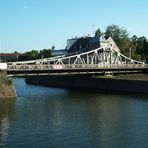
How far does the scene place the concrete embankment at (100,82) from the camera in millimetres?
77188

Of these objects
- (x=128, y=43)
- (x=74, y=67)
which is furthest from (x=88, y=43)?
(x=74, y=67)

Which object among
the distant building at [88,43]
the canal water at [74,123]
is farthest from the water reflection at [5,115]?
the distant building at [88,43]

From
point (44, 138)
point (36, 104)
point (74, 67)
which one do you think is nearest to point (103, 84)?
point (74, 67)

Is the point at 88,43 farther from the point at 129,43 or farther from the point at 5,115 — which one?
the point at 5,115

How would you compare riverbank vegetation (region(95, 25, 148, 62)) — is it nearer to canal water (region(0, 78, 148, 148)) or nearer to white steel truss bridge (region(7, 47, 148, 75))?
white steel truss bridge (region(7, 47, 148, 75))

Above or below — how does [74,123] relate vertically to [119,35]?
below

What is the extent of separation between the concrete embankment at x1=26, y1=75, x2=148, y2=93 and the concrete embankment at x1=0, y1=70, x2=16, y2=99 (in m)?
23.7

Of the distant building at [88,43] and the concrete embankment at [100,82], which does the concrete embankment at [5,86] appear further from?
the distant building at [88,43]

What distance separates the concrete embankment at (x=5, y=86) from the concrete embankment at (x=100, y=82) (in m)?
23.7

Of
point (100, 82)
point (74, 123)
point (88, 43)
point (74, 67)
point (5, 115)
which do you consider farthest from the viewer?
point (88, 43)

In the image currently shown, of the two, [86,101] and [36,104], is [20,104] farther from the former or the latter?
[86,101]

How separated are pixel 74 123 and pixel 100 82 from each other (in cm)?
4392

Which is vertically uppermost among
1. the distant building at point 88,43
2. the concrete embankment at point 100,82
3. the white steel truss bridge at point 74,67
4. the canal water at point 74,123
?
the distant building at point 88,43

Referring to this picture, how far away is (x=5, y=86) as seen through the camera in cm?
6259
